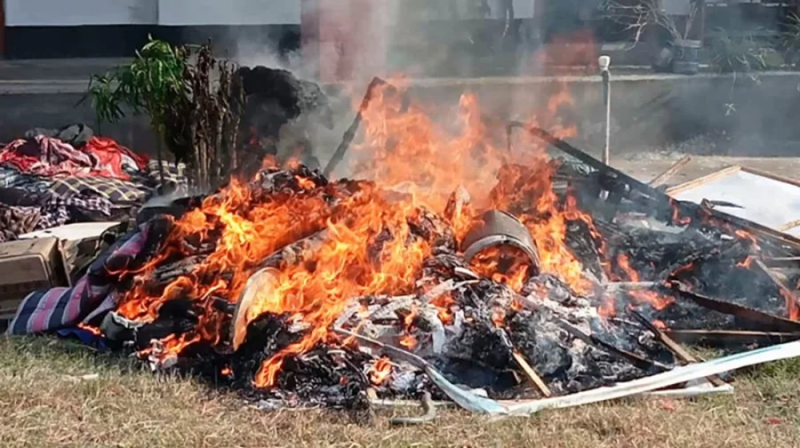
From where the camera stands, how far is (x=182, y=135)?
695 centimetres

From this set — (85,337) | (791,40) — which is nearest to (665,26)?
(791,40)

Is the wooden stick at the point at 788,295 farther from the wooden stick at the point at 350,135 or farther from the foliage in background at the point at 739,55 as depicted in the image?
the foliage in background at the point at 739,55

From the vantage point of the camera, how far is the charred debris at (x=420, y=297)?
189 inches

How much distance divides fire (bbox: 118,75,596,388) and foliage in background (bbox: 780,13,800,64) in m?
7.11

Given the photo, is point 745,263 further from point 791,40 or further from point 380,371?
point 791,40

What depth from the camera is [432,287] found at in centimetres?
522

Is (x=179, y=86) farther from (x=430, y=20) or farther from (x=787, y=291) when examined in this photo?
(x=430, y=20)

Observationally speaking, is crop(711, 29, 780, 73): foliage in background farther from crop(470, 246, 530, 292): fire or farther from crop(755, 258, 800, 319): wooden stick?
crop(470, 246, 530, 292): fire

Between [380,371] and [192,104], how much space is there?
9.30 feet

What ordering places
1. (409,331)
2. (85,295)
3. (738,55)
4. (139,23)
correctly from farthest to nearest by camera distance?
(139,23) < (738,55) < (85,295) < (409,331)

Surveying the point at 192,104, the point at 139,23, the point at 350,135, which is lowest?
the point at 350,135

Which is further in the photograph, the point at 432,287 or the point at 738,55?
the point at 738,55

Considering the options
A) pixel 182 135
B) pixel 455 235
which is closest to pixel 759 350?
pixel 455 235

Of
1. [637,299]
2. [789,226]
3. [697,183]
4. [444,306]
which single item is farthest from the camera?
[697,183]
